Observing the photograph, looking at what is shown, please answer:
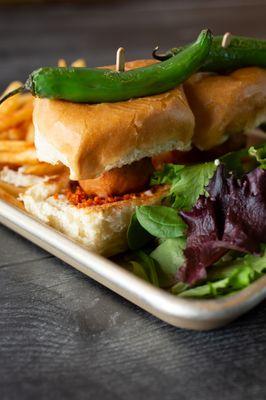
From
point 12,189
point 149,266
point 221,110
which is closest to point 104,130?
point 149,266

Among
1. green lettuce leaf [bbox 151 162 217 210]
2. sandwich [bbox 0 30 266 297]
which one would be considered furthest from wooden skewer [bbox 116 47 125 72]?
green lettuce leaf [bbox 151 162 217 210]

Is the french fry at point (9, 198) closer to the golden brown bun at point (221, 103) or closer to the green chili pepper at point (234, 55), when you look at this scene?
the golden brown bun at point (221, 103)

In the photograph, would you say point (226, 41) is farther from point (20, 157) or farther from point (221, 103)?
point (20, 157)

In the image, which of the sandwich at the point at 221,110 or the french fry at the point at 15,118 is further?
the french fry at the point at 15,118

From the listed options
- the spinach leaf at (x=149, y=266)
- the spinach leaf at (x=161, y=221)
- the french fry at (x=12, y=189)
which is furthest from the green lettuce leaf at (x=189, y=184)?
the french fry at (x=12, y=189)

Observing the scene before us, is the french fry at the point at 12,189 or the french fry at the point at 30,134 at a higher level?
the french fry at the point at 30,134

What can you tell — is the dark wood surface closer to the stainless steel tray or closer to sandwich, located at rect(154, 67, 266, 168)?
the stainless steel tray
